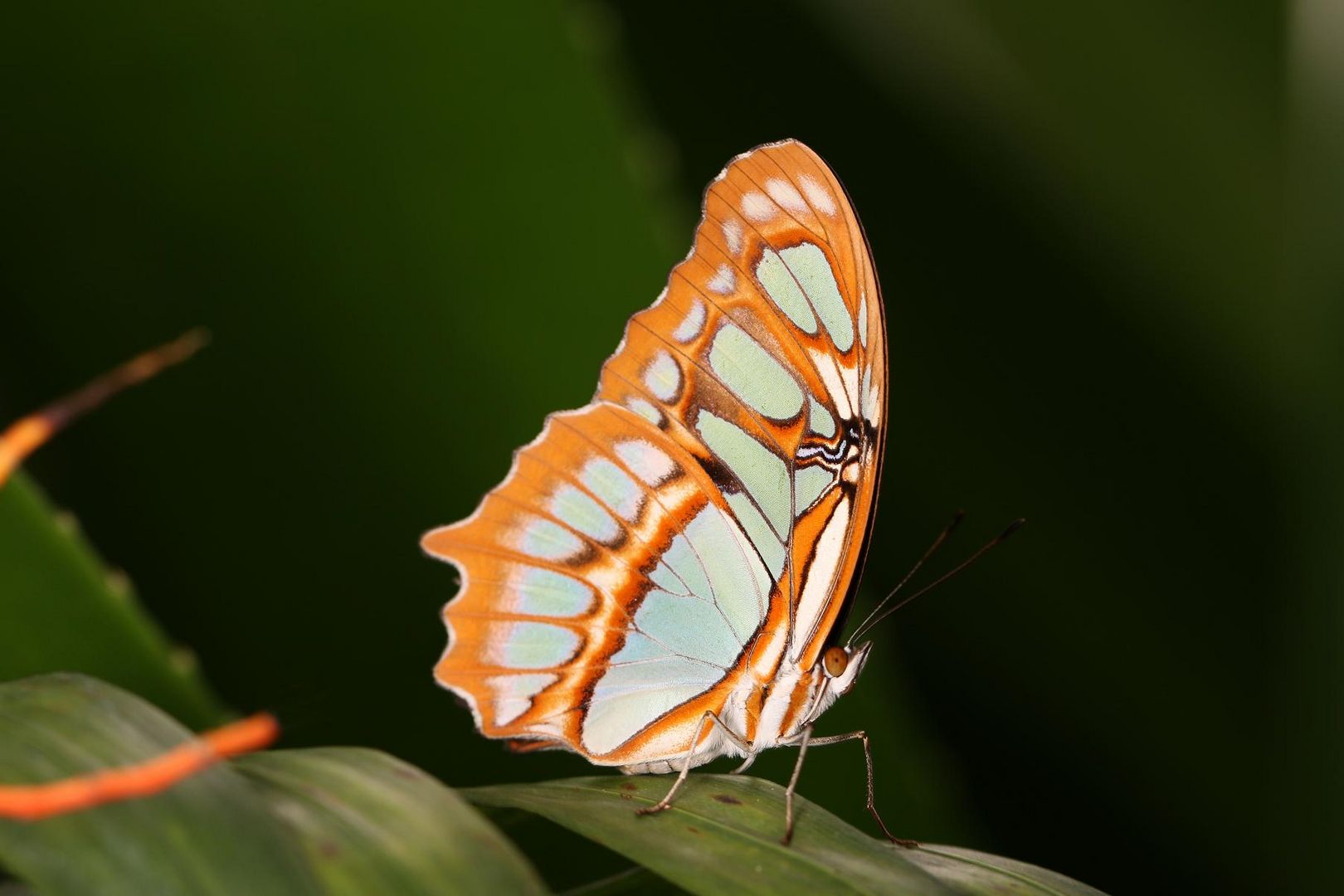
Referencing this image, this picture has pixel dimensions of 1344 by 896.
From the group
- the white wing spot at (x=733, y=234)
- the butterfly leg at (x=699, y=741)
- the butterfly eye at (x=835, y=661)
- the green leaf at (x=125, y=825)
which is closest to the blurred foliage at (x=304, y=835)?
the green leaf at (x=125, y=825)

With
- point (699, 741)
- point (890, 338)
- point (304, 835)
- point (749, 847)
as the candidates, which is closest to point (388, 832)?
point (304, 835)

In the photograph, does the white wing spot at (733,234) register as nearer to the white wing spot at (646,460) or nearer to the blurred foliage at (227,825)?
the white wing spot at (646,460)

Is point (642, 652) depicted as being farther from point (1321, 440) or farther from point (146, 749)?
point (1321, 440)

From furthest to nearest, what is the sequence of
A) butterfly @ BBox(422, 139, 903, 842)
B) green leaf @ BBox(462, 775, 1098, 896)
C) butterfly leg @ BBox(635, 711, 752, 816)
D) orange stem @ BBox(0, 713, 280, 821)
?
1. butterfly @ BBox(422, 139, 903, 842)
2. butterfly leg @ BBox(635, 711, 752, 816)
3. green leaf @ BBox(462, 775, 1098, 896)
4. orange stem @ BBox(0, 713, 280, 821)

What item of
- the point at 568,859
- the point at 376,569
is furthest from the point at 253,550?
the point at 568,859

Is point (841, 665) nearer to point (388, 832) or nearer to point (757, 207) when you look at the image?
point (757, 207)

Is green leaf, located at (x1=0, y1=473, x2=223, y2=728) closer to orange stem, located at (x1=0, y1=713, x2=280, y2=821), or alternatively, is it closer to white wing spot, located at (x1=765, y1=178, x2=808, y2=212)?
orange stem, located at (x1=0, y1=713, x2=280, y2=821)

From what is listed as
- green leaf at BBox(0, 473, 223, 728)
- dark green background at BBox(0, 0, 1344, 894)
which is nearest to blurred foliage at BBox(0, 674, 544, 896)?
green leaf at BBox(0, 473, 223, 728)
